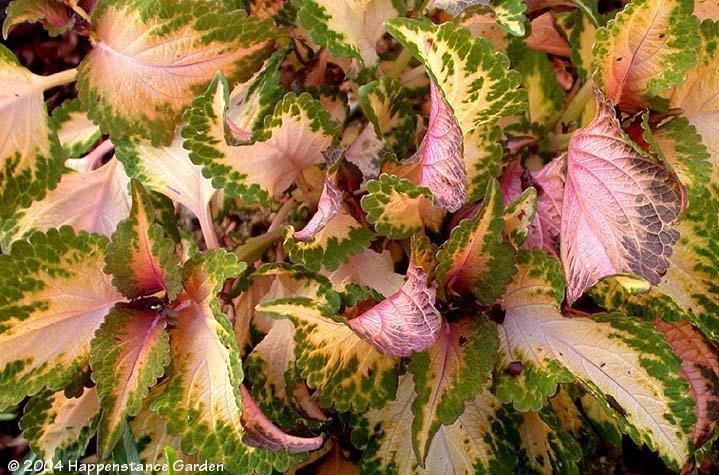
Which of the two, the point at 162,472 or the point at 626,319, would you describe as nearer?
the point at 626,319

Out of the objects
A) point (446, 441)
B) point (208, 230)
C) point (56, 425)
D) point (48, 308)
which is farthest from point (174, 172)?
point (446, 441)

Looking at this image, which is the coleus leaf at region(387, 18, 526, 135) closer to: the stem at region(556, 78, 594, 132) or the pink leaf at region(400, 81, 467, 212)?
the pink leaf at region(400, 81, 467, 212)

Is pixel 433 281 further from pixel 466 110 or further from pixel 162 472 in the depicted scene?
pixel 162 472

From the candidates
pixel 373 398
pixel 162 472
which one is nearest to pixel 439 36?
pixel 373 398

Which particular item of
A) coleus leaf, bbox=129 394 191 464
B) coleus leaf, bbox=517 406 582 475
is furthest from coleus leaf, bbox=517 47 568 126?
coleus leaf, bbox=129 394 191 464

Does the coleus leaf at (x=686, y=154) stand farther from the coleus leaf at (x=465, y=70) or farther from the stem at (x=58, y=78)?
the stem at (x=58, y=78)
